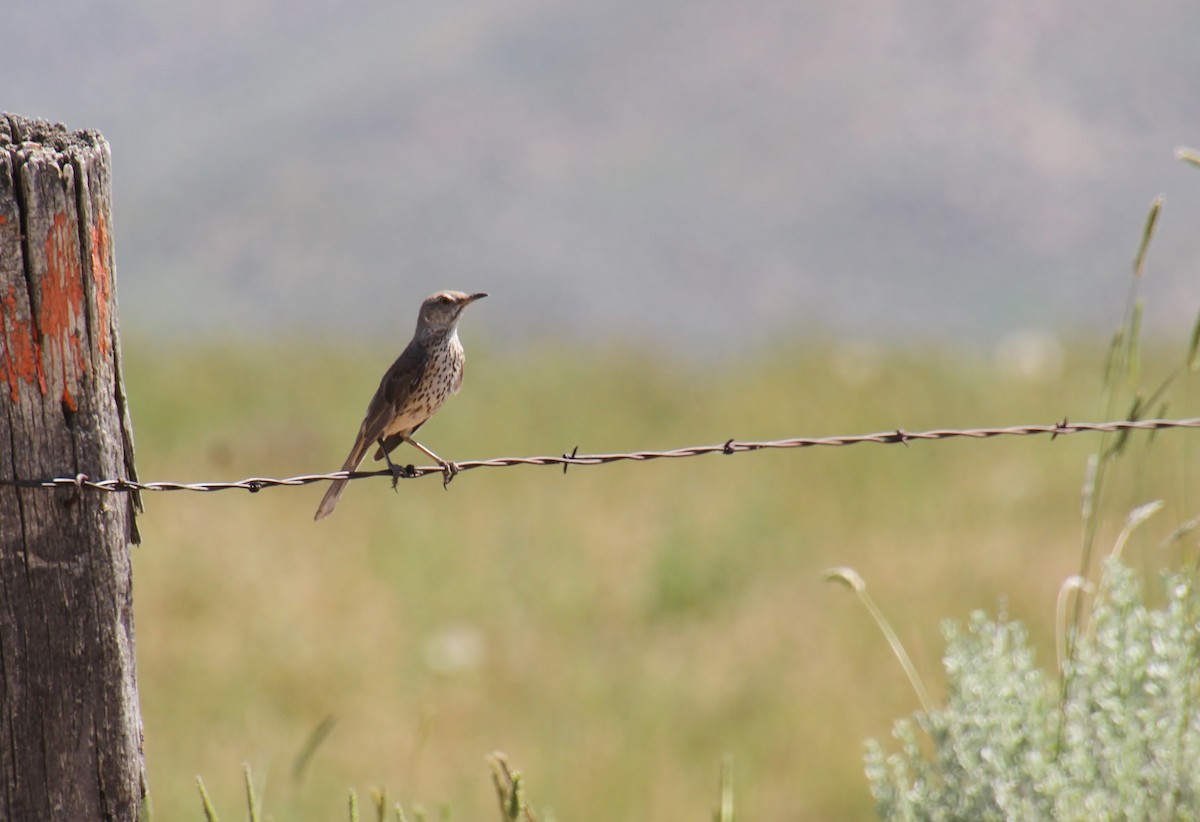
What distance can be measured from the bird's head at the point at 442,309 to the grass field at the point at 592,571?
194 cm

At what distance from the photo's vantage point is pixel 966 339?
15344 millimetres

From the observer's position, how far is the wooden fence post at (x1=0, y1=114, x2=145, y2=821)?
264 centimetres

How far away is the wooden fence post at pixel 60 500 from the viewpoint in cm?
264

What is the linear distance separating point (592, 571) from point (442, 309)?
5797 millimetres

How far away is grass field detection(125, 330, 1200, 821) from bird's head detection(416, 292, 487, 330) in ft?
6.35

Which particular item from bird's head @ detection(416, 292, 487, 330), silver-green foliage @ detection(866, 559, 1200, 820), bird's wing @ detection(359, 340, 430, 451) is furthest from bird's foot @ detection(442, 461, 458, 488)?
silver-green foliage @ detection(866, 559, 1200, 820)

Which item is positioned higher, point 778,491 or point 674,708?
point 778,491

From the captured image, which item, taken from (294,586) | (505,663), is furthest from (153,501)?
(505,663)

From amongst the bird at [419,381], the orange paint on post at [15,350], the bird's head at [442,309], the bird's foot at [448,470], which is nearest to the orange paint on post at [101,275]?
the orange paint on post at [15,350]

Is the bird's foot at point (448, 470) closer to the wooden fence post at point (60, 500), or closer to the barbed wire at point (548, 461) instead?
the barbed wire at point (548, 461)

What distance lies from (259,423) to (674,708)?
240 inches

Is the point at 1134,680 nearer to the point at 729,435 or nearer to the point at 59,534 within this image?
the point at 59,534

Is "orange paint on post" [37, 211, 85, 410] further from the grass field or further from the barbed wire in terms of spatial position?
the grass field

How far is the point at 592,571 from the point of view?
10.3 meters
